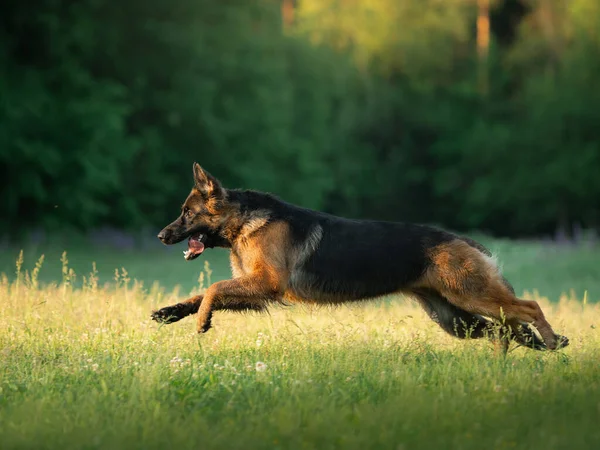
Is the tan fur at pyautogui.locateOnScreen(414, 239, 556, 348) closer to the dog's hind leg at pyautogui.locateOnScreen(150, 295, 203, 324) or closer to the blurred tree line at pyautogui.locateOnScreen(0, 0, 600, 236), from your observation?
the dog's hind leg at pyautogui.locateOnScreen(150, 295, 203, 324)

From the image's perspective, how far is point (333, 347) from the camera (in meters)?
8.16

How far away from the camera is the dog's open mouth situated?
8.67m

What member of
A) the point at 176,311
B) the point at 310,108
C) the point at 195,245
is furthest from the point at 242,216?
the point at 310,108

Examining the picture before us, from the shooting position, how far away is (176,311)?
8.35 m

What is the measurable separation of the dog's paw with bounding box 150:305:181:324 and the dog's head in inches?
22.8

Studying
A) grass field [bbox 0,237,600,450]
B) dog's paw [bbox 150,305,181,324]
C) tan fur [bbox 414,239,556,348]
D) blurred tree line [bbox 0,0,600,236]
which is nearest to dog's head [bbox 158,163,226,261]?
dog's paw [bbox 150,305,181,324]

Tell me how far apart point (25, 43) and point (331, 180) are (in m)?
17.4

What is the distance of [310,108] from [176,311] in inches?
1297

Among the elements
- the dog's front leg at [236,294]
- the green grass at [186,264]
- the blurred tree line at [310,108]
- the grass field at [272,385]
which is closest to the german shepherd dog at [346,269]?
the dog's front leg at [236,294]

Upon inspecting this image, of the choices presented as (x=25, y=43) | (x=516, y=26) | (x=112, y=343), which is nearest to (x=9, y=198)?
(x=25, y=43)

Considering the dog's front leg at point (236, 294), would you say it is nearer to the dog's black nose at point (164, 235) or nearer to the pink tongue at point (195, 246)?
the pink tongue at point (195, 246)

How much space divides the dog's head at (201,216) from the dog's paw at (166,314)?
0.58 m

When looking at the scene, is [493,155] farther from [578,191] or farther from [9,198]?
[9,198]

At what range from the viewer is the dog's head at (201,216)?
8688 mm
